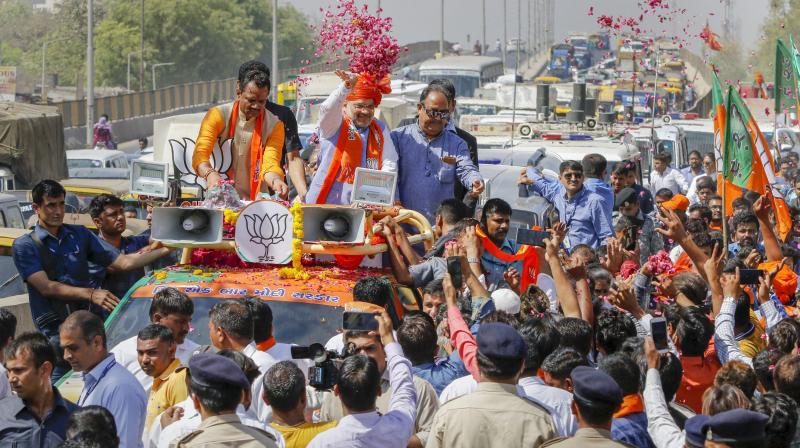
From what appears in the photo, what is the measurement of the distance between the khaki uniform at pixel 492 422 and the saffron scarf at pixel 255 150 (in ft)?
15.1

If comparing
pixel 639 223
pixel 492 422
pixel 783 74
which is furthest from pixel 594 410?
pixel 783 74

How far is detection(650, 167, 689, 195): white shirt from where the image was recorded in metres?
21.5

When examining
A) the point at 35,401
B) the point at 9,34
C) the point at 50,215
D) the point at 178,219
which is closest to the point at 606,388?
the point at 35,401

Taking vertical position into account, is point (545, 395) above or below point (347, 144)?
below

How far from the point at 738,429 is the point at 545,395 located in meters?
1.39

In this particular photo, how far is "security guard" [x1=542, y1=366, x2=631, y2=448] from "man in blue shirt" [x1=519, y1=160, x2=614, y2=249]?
6834 millimetres

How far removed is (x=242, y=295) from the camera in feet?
27.8

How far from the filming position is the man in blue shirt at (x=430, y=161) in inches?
446

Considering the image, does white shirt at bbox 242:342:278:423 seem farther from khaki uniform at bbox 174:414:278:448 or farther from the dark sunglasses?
the dark sunglasses

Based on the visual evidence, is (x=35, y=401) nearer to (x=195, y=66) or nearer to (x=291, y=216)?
(x=291, y=216)

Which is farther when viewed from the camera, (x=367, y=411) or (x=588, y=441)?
(x=367, y=411)

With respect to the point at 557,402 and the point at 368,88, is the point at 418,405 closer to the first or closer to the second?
the point at 557,402

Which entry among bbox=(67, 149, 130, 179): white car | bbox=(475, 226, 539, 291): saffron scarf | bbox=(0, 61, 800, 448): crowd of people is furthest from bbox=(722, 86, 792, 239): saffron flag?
bbox=(67, 149, 130, 179): white car

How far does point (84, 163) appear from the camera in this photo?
28.0 meters
